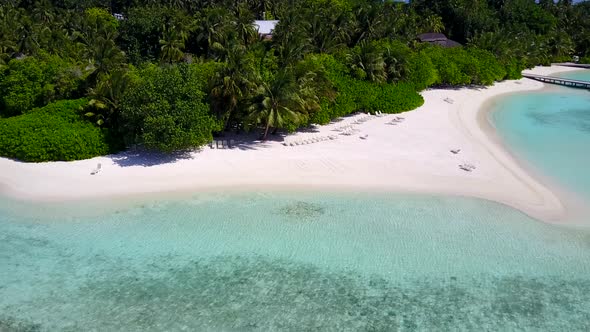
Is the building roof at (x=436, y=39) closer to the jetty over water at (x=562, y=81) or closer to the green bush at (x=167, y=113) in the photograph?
the jetty over water at (x=562, y=81)

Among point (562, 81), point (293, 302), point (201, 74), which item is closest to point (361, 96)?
point (201, 74)

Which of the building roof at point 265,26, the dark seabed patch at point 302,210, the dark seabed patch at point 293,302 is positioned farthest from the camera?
the building roof at point 265,26

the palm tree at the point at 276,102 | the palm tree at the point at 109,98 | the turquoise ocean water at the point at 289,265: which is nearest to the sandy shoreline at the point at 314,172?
the turquoise ocean water at the point at 289,265

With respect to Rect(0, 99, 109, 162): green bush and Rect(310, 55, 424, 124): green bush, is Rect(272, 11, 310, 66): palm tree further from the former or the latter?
Rect(0, 99, 109, 162): green bush

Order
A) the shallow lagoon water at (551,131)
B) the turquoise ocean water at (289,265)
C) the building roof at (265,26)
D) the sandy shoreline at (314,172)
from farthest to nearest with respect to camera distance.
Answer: the building roof at (265,26), the shallow lagoon water at (551,131), the sandy shoreline at (314,172), the turquoise ocean water at (289,265)

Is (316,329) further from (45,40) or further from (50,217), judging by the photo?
(45,40)

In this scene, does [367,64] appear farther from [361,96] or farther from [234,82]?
[234,82]

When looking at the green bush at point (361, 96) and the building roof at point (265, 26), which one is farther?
the building roof at point (265, 26)

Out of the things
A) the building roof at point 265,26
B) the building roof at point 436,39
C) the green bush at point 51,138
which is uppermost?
the building roof at point 265,26
